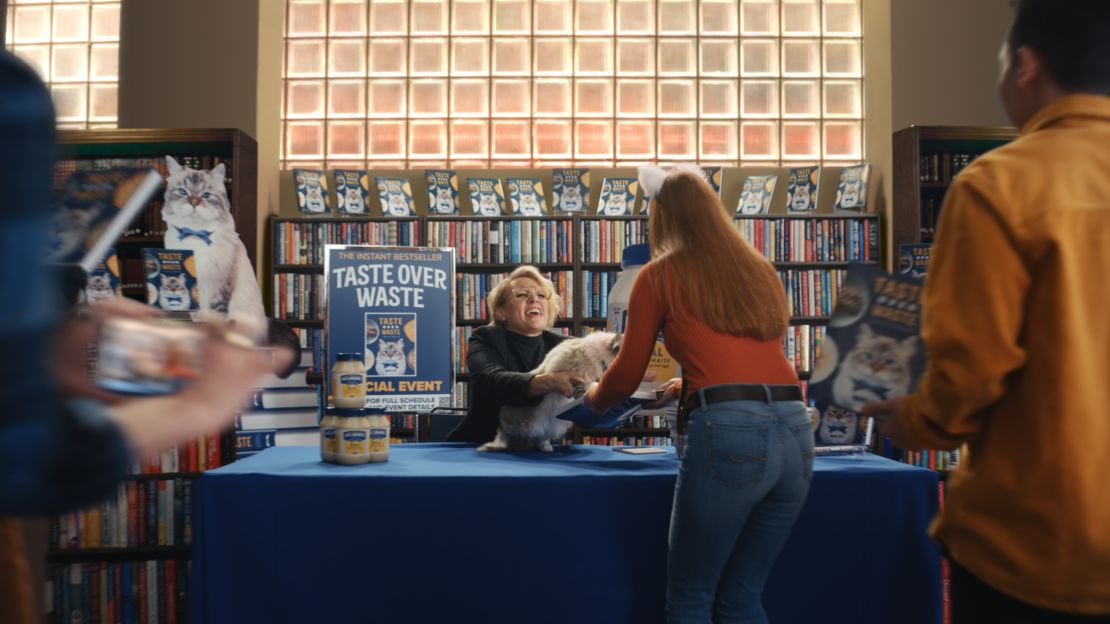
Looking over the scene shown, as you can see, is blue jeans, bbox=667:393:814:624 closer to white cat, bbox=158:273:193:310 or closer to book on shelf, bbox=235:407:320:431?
book on shelf, bbox=235:407:320:431

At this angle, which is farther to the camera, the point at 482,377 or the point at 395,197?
the point at 395,197

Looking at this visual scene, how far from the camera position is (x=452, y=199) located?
16.2ft

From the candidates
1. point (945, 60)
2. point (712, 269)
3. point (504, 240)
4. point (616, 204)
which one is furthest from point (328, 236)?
point (945, 60)

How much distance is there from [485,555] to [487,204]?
3184 millimetres

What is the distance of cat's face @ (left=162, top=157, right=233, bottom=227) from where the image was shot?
4.18 metres

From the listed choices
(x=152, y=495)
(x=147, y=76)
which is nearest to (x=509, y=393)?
(x=152, y=495)

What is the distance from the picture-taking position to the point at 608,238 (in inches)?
189

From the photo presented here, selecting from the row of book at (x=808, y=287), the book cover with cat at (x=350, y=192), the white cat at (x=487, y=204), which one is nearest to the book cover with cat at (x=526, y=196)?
the white cat at (x=487, y=204)

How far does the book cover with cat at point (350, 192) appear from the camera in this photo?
16.0 ft

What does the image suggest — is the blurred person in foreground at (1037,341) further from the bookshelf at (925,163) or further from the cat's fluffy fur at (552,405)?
the bookshelf at (925,163)

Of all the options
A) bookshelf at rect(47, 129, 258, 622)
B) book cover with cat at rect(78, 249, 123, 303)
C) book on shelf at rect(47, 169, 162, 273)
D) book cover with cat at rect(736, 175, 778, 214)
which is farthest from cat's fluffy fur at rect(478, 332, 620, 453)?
book cover with cat at rect(736, 175, 778, 214)

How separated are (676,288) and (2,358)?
135 cm

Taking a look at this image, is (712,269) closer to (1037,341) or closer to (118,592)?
(1037,341)

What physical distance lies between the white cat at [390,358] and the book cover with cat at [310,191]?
5.75 feet
